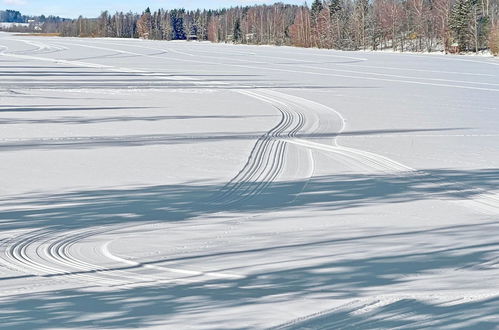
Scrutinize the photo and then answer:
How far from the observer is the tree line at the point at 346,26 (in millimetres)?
60062

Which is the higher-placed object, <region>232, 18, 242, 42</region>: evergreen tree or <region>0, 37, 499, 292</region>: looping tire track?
<region>232, 18, 242, 42</region>: evergreen tree

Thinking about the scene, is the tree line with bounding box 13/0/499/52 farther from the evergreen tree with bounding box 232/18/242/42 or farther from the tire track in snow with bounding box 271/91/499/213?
the tire track in snow with bounding box 271/91/499/213

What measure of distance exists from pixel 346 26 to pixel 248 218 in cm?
6943

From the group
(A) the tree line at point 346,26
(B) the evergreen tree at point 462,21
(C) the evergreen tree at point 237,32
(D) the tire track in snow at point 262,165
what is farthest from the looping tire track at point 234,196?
(C) the evergreen tree at point 237,32

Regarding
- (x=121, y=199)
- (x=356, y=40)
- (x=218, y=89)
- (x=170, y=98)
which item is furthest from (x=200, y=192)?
(x=356, y=40)

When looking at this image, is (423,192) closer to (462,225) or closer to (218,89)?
(462,225)

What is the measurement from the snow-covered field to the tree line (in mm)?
40444

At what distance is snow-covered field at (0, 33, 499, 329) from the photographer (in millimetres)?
5242

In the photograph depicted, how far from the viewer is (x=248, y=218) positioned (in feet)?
25.1

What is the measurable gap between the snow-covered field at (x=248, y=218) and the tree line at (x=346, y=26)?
40.4 m

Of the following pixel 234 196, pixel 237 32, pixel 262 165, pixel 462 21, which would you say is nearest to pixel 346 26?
pixel 462 21

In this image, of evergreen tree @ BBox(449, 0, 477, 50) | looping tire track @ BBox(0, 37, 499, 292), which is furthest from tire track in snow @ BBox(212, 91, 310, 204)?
evergreen tree @ BBox(449, 0, 477, 50)

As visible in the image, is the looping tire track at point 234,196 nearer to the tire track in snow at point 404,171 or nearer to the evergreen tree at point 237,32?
the tire track in snow at point 404,171

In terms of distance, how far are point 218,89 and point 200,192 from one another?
14395 mm
